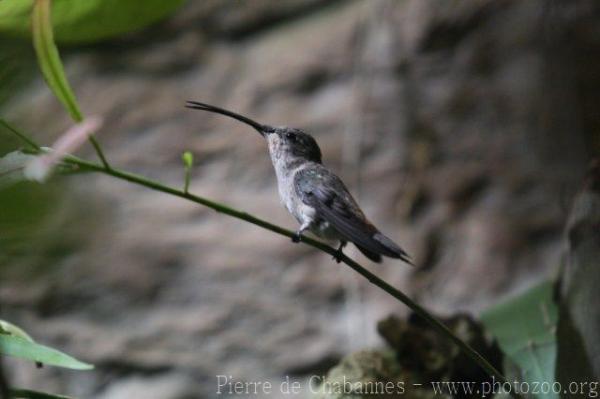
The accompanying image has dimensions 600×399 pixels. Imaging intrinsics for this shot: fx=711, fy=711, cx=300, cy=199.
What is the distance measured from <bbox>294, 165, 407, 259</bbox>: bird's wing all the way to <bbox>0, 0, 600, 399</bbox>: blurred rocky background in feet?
3.52

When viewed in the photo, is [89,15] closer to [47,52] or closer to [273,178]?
[47,52]

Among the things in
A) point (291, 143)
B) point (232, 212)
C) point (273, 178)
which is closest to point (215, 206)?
point (232, 212)

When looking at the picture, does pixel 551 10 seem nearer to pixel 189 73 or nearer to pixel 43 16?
pixel 189 73

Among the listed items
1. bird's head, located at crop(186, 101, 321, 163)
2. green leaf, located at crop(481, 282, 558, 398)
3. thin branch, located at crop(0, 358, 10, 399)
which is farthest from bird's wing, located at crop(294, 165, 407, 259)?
thin branch, located at crop(0, 358, 10, 399)

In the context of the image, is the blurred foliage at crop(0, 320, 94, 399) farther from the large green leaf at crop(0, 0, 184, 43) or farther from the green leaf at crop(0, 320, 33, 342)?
the large green leaf at crop(0, 0, 184, 43)

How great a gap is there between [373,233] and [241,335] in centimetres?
157

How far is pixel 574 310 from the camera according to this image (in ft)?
5.10

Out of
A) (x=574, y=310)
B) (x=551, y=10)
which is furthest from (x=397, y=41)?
(x=574, y=310)

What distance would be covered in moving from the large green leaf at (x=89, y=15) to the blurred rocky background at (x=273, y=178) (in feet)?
5.55

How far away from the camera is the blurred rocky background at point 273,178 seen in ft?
8.95

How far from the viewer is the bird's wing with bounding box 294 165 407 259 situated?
1184mm

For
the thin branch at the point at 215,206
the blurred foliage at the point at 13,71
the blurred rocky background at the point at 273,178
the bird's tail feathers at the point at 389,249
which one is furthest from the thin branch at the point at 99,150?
the blurred rocky background at the point at 273,178

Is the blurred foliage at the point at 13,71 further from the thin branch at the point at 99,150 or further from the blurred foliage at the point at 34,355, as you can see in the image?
the blurred foliage at the point at 34,355

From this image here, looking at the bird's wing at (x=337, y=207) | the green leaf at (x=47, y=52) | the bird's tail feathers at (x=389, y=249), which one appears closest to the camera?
the green leaf at (x=47, y=52)
